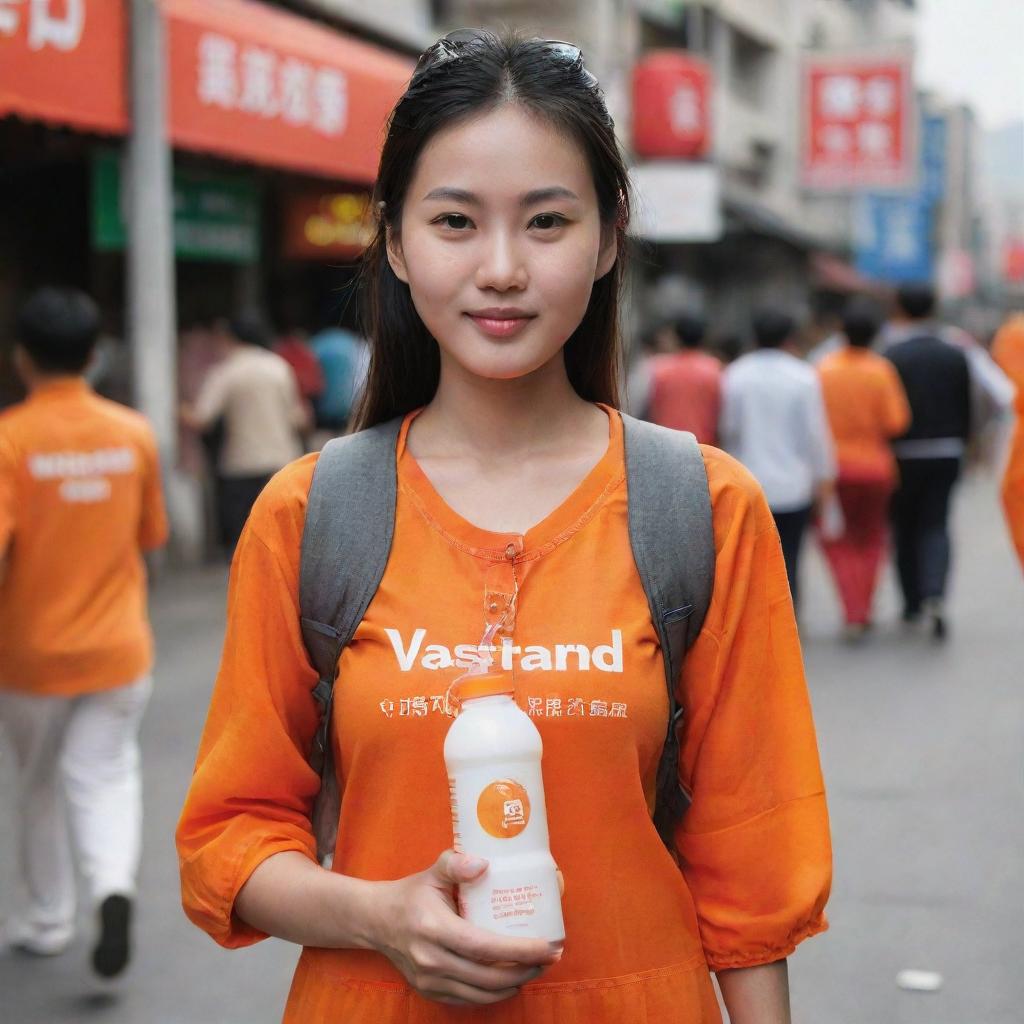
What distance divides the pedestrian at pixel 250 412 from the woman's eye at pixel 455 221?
8.88 m

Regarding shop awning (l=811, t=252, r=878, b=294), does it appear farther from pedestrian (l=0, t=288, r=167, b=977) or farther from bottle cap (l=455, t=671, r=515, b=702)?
bottle cap (l=455, t=671, r=515, b=702)

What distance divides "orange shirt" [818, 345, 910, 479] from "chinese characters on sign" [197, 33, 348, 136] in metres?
Answer: 4.66

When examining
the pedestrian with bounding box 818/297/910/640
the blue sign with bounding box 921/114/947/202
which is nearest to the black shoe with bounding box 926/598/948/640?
the pedestrian with bounding box 818/297/910/640

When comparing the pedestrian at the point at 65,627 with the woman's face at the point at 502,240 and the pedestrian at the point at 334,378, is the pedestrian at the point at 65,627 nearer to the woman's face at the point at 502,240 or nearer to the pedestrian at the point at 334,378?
the woman's face at the point at 502,240

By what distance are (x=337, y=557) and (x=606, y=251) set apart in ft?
1.67

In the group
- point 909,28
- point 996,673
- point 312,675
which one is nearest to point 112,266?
point 996,673

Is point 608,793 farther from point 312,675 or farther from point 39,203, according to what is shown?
point 39,203

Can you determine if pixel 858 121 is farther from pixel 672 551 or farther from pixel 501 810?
pixel 501 810

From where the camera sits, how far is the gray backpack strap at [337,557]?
188cm

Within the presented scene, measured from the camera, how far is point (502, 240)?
72.1 inches

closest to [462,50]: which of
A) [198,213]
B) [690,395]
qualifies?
[690,395]

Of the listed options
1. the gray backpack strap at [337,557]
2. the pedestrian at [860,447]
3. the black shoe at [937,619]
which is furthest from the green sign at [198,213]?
the gray backpack strap at [337,557]

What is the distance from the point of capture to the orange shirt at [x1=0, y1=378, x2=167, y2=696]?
4.71 metres

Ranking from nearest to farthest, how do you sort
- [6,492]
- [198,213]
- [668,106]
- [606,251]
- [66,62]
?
[606,251] < [6,492] < [66,62] < [198,213] < [668,106]
